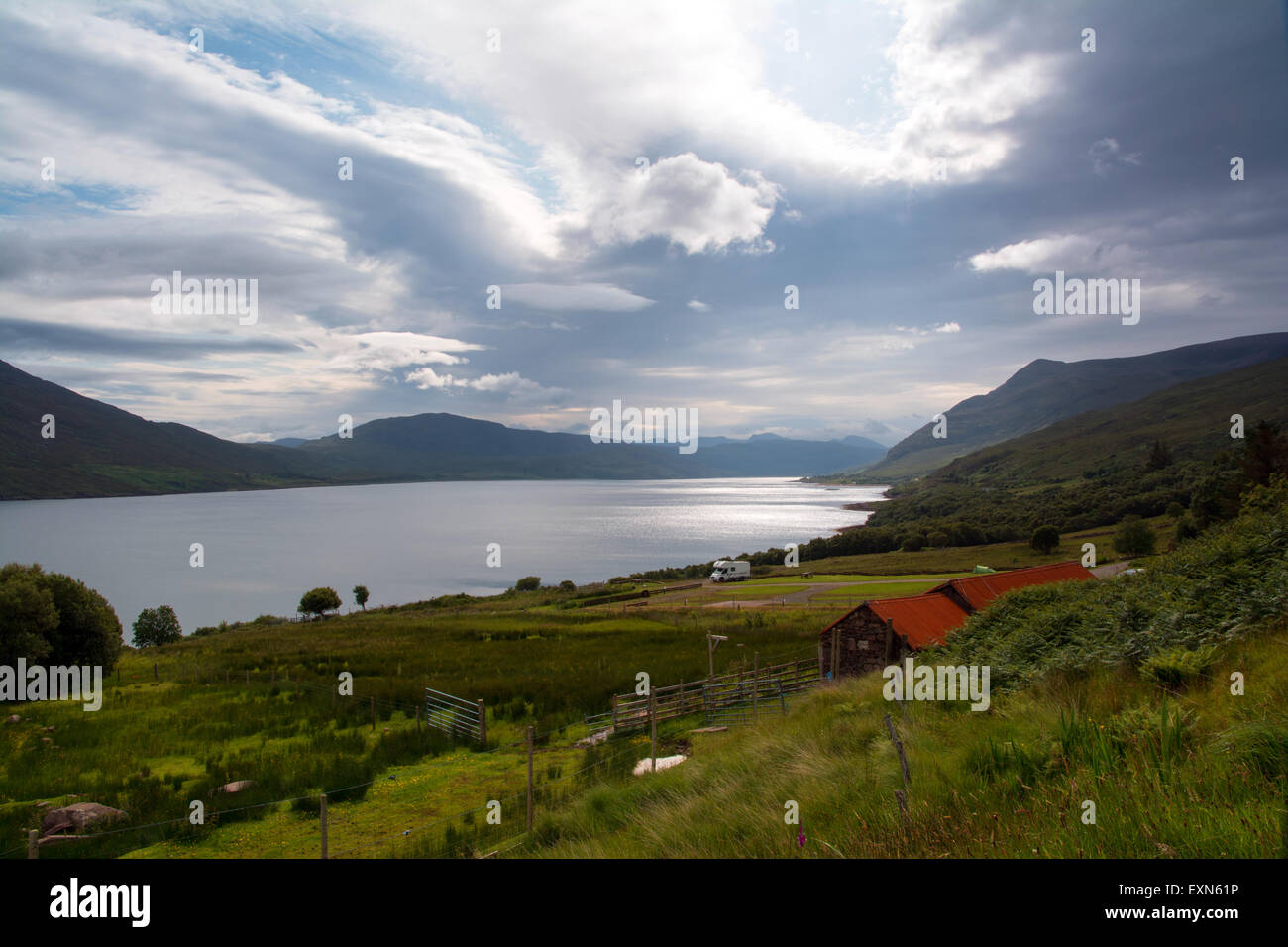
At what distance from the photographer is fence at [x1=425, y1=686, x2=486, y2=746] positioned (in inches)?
710

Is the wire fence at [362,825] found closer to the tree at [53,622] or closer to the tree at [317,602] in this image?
the tree at [53,622]

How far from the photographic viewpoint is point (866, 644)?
2088 cm

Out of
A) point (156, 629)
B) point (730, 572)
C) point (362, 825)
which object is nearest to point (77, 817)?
point (362, 825)

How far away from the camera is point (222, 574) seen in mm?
97062

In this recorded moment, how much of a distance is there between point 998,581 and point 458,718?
824 inches

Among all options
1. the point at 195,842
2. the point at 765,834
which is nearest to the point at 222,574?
the point at 195,842

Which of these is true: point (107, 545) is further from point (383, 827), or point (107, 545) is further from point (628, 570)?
point (383, 827)

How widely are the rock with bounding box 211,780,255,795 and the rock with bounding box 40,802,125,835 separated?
5.56ft

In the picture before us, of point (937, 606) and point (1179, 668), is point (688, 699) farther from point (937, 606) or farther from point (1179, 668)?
point (1179, 668)

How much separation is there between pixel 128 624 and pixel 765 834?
279ft

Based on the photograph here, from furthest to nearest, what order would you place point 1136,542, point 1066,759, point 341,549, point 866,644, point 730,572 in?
point 341,549 < point 730,572 < point 1136,542 < point 866,644 < point 1066,759

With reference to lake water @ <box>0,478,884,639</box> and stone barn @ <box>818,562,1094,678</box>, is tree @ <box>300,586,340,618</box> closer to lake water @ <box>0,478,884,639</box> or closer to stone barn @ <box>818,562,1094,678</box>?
lake water @ <box>0,478,884,639</box>

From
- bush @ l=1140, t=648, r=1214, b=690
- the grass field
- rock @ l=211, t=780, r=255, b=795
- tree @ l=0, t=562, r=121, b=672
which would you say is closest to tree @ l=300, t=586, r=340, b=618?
the grass field
